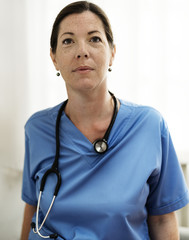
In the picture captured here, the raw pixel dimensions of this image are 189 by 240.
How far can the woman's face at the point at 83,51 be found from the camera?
899 millimetres

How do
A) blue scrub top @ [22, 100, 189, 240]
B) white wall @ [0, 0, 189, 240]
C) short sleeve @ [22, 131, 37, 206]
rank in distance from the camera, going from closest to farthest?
1. blue scrub top @ [22, 100, 189, 240]
2. short sleeve @ [22, 131, 37, 206]
3. white wall @ [0, 0, 189, 240]

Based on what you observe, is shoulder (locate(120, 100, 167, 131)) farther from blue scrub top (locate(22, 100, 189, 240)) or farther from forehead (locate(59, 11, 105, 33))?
forehead (locate(59, 11, 105, 33))

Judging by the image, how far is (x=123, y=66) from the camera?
51.0 inches

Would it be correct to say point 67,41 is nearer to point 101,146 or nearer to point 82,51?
point 82,51

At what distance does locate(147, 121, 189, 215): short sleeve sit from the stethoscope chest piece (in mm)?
200

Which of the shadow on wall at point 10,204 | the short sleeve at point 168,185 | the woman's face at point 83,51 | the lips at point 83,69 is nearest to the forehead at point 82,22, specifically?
the woman's face at point 83,51

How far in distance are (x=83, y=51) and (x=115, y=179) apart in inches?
16.5

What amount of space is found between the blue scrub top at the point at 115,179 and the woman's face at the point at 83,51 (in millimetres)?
163

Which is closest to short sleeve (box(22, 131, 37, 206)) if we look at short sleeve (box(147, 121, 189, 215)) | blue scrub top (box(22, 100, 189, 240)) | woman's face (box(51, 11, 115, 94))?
blue scrub top (box(22, 100, 189, 240))

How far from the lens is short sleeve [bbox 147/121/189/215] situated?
0.94m

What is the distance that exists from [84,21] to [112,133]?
39 centimetres

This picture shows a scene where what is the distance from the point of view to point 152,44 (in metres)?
1.27

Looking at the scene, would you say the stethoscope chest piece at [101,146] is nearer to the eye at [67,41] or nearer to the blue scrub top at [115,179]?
the blue scrub top at [115,179]

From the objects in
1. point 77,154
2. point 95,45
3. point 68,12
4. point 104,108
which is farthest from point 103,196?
point 68,12
